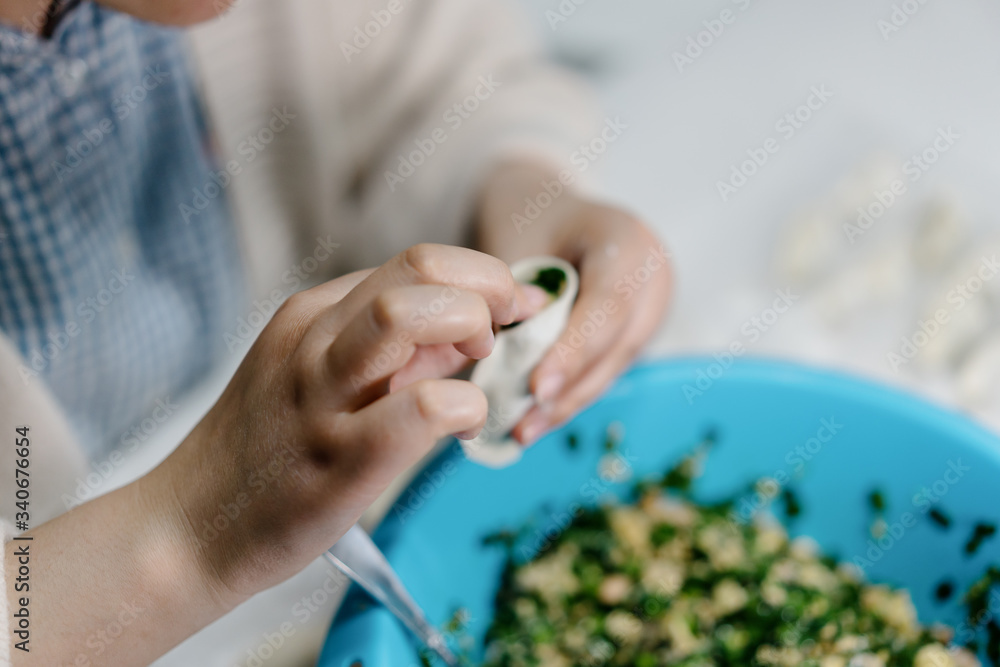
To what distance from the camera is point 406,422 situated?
0.27 meters

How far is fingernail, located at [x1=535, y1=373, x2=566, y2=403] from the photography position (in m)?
→ 0.46

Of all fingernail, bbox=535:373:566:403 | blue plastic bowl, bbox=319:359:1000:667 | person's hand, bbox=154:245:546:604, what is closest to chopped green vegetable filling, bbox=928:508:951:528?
blue plastic bowl, bbox=319:359:1000:667

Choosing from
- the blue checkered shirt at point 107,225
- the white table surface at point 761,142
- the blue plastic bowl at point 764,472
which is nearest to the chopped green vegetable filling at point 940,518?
the blue plastic bowl at point 764,472

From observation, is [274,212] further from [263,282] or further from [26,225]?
[26,225]

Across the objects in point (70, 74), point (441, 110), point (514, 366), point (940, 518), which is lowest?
point (940, 518)

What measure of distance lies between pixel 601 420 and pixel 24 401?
44 centimetres

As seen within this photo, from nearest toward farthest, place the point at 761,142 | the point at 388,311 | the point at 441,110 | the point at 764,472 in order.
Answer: the point at 388,311
the point at 764,472
the point at 441,110
the point at 761,142

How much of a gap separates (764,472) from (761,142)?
594 mm

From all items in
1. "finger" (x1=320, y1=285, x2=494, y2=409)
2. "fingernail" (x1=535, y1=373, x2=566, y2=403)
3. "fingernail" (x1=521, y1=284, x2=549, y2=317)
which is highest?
"finger" (x1=320, y1=285, x2=494, y2=409)

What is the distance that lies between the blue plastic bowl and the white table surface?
18 centimetres

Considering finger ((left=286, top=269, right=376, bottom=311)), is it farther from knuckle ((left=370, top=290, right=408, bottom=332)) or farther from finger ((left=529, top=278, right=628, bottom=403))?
finger ((left=529, top=278, right=628, bottom=403))

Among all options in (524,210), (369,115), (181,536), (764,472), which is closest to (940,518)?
(764,472)

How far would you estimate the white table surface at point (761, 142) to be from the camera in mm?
749

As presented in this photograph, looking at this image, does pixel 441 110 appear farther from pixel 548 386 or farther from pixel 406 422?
pixel 406 422
